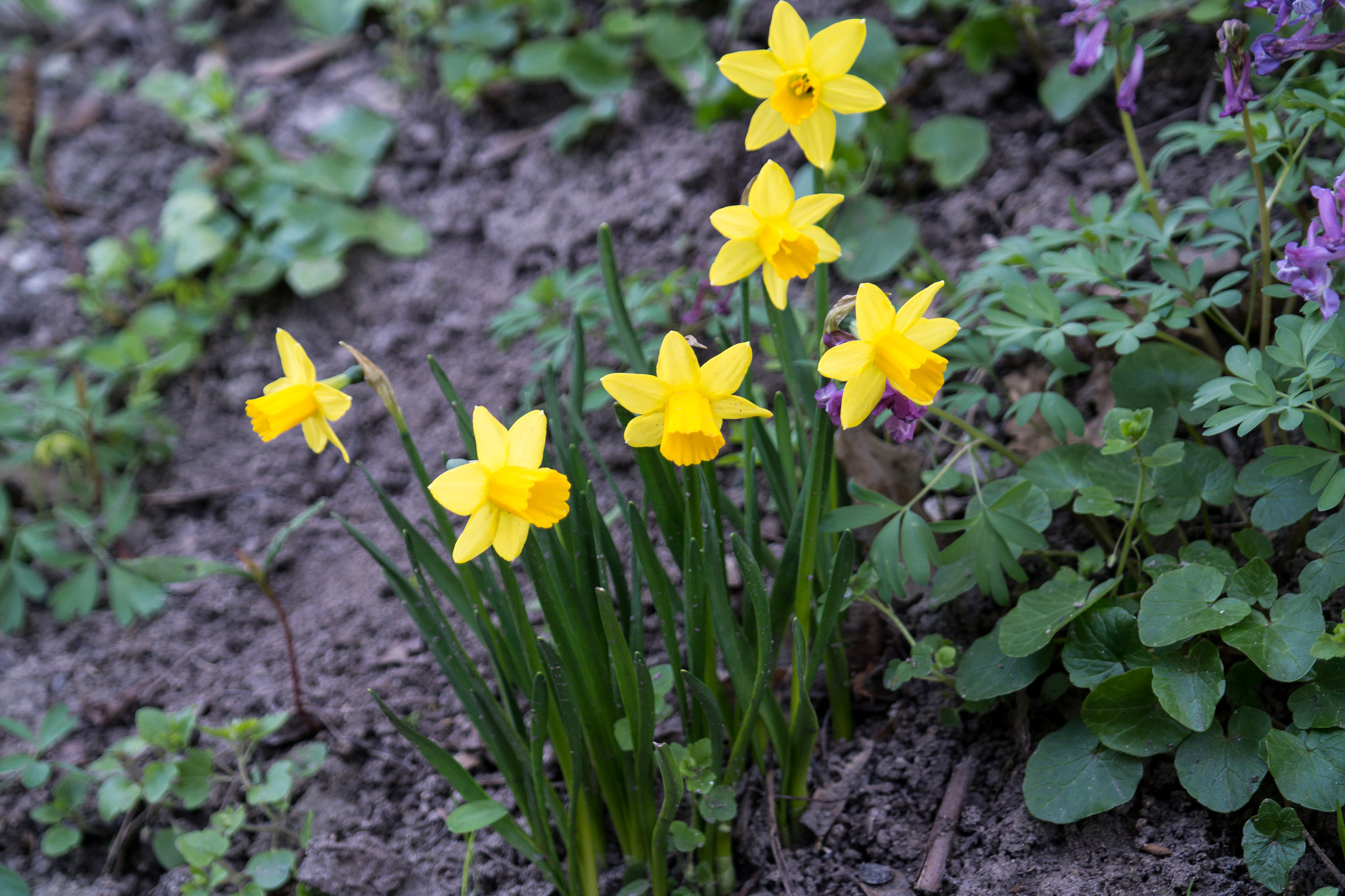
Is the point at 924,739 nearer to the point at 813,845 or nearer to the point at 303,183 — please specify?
the point at 813,845

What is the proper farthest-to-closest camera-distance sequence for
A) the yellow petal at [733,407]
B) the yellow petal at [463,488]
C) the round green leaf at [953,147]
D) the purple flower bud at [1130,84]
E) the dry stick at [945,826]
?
the round green leaf at [953,147]
the purple flower bud at [1130,84]
the dry stick at [945,826]
the yellow petal at [733,407]
the yellow petal at [463,488]

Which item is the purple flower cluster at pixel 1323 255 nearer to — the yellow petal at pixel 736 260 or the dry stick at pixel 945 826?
the yellow petal at pixel 736 260

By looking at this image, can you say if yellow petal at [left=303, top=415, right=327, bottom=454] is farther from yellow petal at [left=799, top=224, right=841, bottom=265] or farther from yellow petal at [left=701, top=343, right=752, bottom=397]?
yellow petal at [left=799, top=224, right=841, bottom=265]

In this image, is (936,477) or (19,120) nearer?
(936,477)

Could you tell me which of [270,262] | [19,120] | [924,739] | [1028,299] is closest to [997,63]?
[1028,299]

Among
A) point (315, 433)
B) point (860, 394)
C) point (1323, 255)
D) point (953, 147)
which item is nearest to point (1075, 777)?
point (860, 394)

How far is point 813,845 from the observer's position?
1524 mm

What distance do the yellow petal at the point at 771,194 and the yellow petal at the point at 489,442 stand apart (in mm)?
452

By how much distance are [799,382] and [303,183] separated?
2.31 meters

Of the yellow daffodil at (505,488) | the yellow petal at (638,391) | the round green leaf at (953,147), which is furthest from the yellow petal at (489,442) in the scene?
the round green leaf at (953,147)

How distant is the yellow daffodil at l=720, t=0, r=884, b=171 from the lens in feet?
3.98

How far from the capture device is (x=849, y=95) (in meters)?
1.27

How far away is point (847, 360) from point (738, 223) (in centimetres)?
24

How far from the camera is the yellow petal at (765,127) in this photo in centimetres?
127
